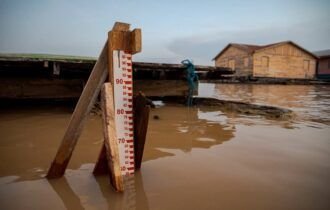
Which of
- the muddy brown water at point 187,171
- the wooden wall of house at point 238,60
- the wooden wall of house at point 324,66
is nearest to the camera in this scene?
the muddy brown water at point 187,171

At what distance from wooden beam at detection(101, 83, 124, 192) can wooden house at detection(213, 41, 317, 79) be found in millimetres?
32333

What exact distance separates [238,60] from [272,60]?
4.51 meters

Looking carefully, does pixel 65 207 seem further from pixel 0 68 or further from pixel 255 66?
pixel 255 66

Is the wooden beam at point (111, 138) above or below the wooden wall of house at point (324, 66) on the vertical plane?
below

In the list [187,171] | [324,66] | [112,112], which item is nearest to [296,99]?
[187,171]

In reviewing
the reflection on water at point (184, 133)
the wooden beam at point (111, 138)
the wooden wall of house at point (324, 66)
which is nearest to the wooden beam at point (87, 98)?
the wooden beam at point (111, 138)

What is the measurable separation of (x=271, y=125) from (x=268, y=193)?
128 inches

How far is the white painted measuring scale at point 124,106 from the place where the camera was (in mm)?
2418

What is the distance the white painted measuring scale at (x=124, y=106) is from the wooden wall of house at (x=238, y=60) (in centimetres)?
3302

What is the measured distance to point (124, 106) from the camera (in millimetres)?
2484

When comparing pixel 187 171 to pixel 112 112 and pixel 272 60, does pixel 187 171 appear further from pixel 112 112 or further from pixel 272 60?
pixel 272 60

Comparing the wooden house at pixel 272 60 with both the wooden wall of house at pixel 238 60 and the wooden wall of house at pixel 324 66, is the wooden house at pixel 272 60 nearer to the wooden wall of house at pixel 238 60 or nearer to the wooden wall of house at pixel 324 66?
the wooden wall of house at pixel 238 60

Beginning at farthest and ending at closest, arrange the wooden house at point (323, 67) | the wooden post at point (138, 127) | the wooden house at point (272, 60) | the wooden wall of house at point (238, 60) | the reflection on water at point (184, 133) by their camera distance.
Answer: the wooden house at point (323, 67), the wooden wall of house at point (238, 60), the wooden house at point (272, 60), the reflection on water at point (184, 133), the wooden post at point (138, 127)

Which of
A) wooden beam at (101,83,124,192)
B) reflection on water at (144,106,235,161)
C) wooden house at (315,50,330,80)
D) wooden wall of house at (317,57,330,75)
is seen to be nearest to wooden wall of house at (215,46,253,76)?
wooden house at (315,50,330,80)
